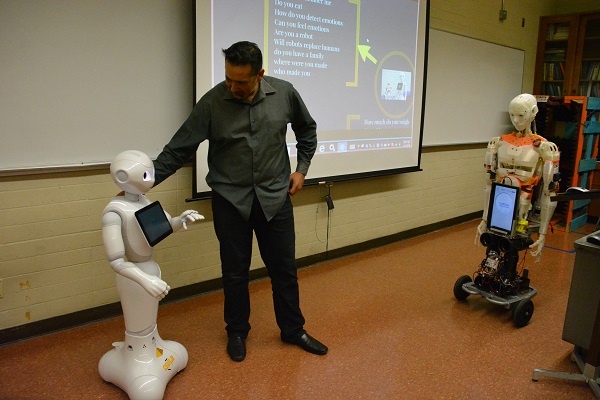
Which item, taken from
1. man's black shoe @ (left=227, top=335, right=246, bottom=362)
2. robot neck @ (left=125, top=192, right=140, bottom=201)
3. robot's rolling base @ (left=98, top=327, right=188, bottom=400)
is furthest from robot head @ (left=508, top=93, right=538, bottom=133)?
robot's rolling base @ (left=98, top=327, right=188, bottom=400)

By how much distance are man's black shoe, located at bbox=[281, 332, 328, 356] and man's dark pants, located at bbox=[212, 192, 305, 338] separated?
0.12 feet

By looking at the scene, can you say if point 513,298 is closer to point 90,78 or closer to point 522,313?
point 522,313

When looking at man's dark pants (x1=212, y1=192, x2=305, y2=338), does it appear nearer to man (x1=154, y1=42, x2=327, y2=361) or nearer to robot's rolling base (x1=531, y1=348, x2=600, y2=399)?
man (x1=154, y1=42, x2=327, y2=361)

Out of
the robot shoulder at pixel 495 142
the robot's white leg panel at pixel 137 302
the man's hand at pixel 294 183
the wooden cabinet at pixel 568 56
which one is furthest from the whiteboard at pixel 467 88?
the robot's white leg panel at pixel 137 302

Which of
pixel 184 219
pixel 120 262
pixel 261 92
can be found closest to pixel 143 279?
pixel 120 262

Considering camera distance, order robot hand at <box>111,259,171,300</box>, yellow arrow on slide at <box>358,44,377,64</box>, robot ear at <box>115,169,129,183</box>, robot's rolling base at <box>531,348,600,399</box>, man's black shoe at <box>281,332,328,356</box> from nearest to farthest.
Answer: robot hand at <box>111,259,171,300</box> < robot ear at <box>115,169,129,183</box> < robot's rolling base at <box>531,348,600,399</box> < man's black shoe at <box>281,332,328,356</box> < yellow arrow on slide at <box>358,44,377,64</box>

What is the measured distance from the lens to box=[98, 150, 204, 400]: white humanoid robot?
187cm

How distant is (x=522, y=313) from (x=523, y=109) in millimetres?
1238

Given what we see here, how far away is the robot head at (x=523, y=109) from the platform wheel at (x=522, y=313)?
1084 millimetres

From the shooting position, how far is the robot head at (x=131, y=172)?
6.30 ft

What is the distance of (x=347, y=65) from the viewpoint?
141 inches

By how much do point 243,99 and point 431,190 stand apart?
10.1 feet

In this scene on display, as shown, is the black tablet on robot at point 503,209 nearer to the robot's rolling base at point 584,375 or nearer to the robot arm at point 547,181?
the robot arm at point 547,181

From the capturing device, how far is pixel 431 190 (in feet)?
15.7
